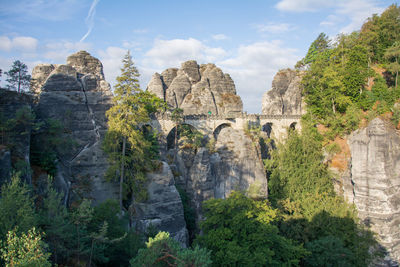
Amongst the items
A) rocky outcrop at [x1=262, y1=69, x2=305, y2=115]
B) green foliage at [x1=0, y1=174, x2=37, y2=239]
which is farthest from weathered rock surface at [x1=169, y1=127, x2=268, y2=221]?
rocky outcrop at [x1=262, y1=69, x2=305, y2=115]

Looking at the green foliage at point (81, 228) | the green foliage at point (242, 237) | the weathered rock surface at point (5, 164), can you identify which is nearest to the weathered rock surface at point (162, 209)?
the green foliage at point (242, 237)

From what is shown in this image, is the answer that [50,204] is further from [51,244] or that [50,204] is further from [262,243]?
[262,243]

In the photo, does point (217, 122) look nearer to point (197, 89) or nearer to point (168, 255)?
point (197, 89)

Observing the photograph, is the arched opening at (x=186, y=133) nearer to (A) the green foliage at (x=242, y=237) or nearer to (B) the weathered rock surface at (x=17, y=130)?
(A) the green foliage at (x=242, y=237)

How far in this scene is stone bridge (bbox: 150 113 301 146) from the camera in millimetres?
33031

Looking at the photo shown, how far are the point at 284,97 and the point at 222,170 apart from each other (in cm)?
2674

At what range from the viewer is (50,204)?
11320 mm

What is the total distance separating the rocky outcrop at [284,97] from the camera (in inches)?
1880

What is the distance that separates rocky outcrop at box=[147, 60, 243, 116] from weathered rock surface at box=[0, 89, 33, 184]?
93.0 ft

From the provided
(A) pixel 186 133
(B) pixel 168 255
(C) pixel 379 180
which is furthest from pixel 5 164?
(C) pixel 379 180

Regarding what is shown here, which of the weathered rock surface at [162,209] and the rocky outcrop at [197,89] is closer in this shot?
the weathered rock surface at [162,209]

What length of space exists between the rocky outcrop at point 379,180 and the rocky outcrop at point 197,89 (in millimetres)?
22754

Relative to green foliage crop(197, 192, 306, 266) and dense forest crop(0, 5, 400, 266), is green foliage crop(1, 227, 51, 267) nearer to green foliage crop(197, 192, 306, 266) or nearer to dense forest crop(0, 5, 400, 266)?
dense forest crop(0, 5, 400, 266)

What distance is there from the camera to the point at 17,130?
16.9 metres
